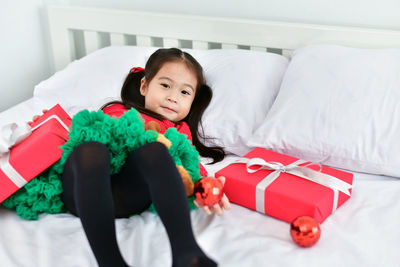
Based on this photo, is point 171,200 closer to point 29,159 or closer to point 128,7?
point 29,159

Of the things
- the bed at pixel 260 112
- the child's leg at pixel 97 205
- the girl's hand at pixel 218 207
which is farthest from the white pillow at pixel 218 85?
the child's leg at pixel 97 205

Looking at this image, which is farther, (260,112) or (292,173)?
(260,112)

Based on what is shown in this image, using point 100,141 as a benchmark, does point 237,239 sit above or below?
below

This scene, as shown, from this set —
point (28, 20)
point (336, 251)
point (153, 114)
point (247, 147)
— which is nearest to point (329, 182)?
point (336, 251)

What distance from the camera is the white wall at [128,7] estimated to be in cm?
159

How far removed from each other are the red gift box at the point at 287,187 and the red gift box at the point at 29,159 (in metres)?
0.42

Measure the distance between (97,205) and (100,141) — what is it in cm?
18

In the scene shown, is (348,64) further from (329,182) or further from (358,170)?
(329,182)

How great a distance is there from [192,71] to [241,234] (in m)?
0.61

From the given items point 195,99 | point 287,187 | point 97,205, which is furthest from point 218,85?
point 97,205

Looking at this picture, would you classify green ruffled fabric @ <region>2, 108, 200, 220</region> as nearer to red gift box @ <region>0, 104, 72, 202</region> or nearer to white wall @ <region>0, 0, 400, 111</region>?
red gift box @ <region>0, 104, 72, 202</region>

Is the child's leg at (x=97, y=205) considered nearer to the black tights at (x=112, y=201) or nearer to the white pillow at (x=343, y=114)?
the black tights at (x=112, y=201)

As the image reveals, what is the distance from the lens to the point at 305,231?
0.96 metres

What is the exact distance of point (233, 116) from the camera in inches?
56.1
